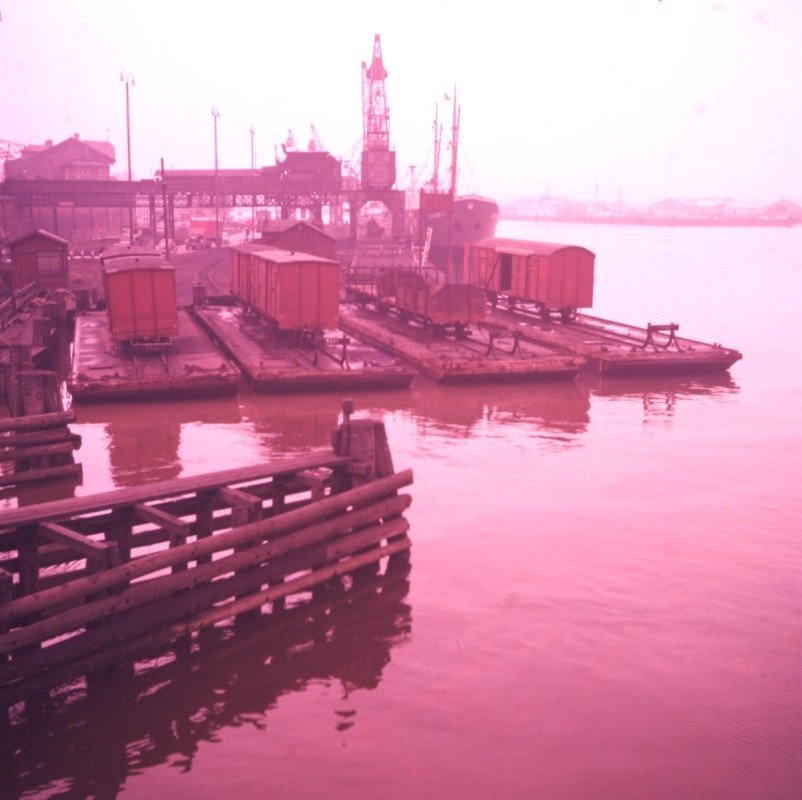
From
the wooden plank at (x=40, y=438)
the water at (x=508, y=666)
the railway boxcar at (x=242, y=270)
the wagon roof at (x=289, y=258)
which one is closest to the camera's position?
the water at (x=508, y=666)

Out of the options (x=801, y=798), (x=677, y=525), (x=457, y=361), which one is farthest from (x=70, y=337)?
(x=801, y=798)

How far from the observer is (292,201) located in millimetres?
117375

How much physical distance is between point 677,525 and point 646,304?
58902 mm

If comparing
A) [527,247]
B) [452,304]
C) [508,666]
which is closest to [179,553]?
[508,666]

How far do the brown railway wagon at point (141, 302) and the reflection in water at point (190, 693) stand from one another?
1898cm

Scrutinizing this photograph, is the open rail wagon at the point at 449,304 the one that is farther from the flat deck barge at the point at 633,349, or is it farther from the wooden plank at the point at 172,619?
the wooden plank at the point at 172,619

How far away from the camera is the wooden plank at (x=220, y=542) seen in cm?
979

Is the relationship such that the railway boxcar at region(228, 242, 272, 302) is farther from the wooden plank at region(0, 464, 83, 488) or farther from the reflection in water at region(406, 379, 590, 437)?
the wooden plank at region(0, 464, 83, 488)

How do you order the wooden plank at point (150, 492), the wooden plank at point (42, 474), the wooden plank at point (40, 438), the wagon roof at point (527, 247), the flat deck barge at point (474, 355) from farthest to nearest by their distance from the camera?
1. the wagon roof at point (527, 247)
2. the flat deck barge at point (474, 355)
3. the wooden plank at point (40, 438)
4. the wooden plank at point (42, 474)
5. the wooden plank at point (150, 492)

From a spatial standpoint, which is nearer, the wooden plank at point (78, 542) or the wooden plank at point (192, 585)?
the wooden plank at point (192, 585)

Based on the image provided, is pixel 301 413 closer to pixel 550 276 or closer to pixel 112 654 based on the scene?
pixel 112 654

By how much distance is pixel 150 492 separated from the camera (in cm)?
1148

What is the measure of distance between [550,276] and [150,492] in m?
31.9

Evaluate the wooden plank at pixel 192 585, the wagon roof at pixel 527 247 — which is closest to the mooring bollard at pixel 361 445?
the wooden plank at pixel 192 585
